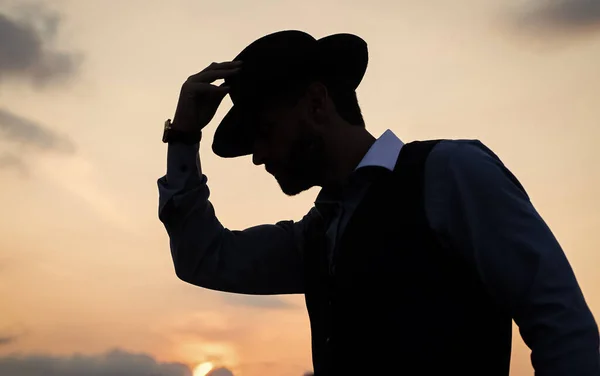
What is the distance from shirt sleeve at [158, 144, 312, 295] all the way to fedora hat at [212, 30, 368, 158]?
1.08 ft

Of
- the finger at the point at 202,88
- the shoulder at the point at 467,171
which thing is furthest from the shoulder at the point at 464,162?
the finger at the point at 202,88

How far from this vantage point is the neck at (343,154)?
3.30 m

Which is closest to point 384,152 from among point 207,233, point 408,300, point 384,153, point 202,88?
point 384,153

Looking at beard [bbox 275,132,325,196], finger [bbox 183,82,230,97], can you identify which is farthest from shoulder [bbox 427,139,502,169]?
finger [bbox 183,82,230,97]

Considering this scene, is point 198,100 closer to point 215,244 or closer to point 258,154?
point 258,154

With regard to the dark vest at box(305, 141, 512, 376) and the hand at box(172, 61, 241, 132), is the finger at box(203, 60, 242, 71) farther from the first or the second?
the dark vest at box(305, 141, 512, 376)

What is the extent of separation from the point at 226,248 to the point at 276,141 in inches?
34.8

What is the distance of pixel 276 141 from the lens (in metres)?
3.40

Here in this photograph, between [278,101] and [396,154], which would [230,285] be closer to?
[278,101]

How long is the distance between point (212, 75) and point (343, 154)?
862 mm

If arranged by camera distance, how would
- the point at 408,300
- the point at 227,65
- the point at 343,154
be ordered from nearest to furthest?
the point at 408,300, the point at 343,154, the point at 227,65

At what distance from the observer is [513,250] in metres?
2.51

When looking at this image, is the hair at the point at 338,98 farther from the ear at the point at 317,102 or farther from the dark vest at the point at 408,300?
the dark vest at the point at 408,300

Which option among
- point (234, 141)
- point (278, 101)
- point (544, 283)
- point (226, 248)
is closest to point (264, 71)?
point (278, 101)
